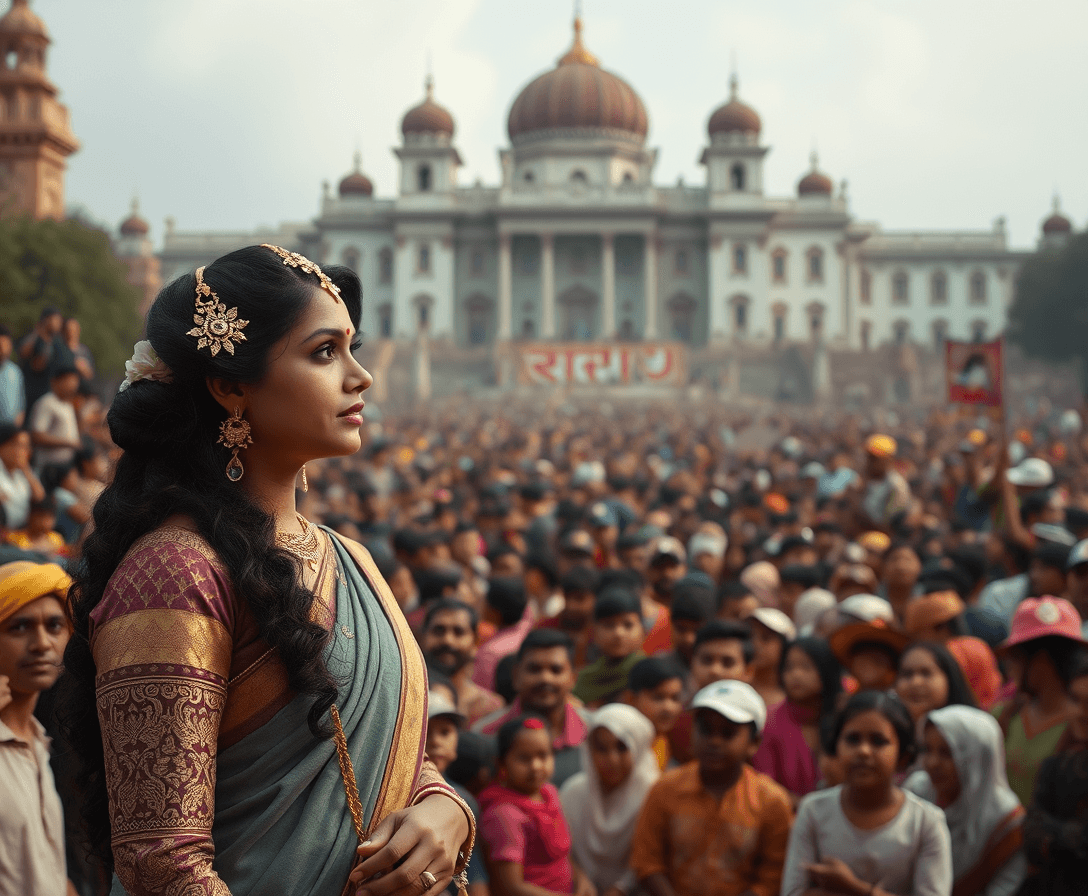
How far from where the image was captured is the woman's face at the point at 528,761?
4645 millimetres

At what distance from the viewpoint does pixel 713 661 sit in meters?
5.69

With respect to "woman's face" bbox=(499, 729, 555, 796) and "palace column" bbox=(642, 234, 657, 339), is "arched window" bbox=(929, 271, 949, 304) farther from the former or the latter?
"woman's face" bbox=(499, 729, 555, 796)

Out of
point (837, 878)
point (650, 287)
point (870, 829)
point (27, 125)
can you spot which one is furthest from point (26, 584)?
point (650, 287)

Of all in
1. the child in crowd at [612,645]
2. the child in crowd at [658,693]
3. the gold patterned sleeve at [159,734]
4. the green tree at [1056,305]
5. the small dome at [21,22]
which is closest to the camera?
the gold patterned sleeve at [159,734]

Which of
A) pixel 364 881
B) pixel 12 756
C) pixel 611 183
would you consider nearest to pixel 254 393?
pixel 364 881

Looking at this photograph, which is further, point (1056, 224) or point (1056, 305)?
point (1056, 224)

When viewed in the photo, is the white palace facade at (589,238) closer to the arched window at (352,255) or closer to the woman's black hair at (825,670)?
the arched window at (352,255)

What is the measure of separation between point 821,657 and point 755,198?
189 ft

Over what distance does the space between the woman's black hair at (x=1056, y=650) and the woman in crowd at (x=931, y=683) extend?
0.83 feet

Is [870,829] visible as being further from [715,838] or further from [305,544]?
[305,544]

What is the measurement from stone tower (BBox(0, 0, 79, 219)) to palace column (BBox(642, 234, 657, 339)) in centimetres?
2967

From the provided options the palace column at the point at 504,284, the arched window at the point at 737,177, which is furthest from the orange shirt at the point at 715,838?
the arched window at the point at 737,177

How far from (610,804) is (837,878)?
1.20m

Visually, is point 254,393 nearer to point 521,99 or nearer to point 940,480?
point 940,480
